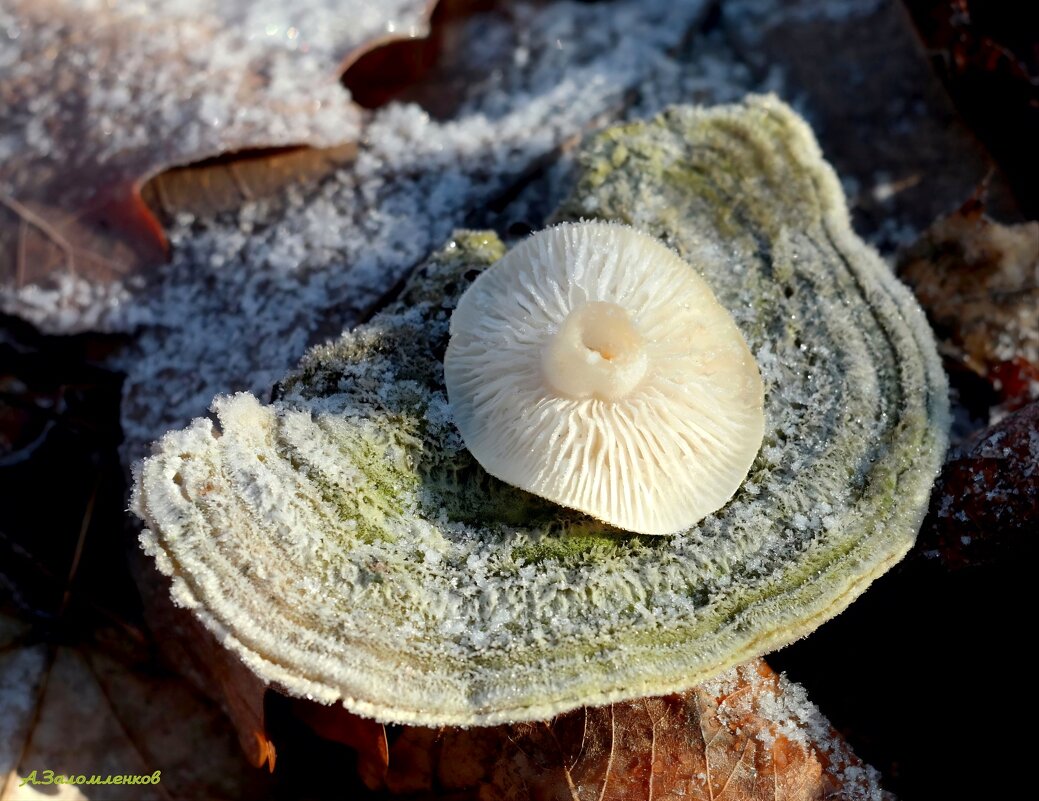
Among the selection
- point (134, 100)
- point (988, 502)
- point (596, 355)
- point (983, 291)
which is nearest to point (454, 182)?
point (134, 100)

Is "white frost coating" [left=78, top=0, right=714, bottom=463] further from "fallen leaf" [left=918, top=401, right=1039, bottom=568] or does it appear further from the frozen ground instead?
"fallen leaf" [left=918, top=401, right=1039, bottom=568]

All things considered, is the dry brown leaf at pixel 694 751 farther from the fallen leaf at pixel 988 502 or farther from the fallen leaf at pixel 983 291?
the fallen leaf at pixel 983 291

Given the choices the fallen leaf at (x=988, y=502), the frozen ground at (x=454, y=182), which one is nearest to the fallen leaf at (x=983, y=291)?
the frozen ground at (x=454, y=182)

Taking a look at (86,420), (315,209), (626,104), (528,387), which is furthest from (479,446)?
(626,104)

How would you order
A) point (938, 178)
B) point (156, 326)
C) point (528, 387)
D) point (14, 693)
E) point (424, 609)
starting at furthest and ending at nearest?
point (938, 178) → point (156, 326) → point (14, 693) → point (528, 387) → point (424, 609)

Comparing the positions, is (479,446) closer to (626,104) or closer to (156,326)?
(156,326)

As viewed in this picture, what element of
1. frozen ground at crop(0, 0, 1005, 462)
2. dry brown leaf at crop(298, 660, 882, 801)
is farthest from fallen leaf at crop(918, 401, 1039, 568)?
frozen ground at crop(0, 0, 1005, 462)
